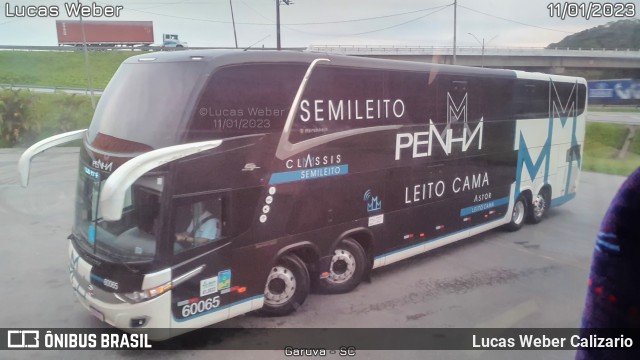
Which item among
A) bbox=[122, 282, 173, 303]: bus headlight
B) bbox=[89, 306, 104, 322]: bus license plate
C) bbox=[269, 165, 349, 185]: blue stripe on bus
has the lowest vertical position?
bbox=[89, 306, 104, 322]: bus license plate

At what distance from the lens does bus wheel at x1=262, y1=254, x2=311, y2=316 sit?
5941 mm

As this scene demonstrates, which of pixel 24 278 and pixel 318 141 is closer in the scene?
pixel 318 141

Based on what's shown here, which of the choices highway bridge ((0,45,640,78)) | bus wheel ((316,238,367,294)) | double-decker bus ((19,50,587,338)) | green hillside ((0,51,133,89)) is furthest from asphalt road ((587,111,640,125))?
green hillside ((0,51,133,89))

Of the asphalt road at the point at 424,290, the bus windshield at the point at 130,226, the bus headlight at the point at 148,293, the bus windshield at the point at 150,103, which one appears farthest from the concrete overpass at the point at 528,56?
the bus headlight at the point at 148,293

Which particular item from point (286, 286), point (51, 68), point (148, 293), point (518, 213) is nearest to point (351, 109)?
point (286, 286)

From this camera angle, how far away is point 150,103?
16.7 feet

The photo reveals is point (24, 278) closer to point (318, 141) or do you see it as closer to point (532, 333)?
point (318, 141)

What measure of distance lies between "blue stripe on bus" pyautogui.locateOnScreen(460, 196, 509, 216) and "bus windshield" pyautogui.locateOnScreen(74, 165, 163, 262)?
554 centimetres

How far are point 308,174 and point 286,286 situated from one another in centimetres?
144

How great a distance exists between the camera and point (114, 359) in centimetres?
491

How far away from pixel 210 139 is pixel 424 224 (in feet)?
13.3

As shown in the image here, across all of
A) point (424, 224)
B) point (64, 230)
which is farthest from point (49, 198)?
point (424, 224)

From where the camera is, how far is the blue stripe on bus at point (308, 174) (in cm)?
567

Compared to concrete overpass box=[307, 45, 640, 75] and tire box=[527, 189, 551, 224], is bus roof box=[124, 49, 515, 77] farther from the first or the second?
tire box=[527, 189, 551, 224]
